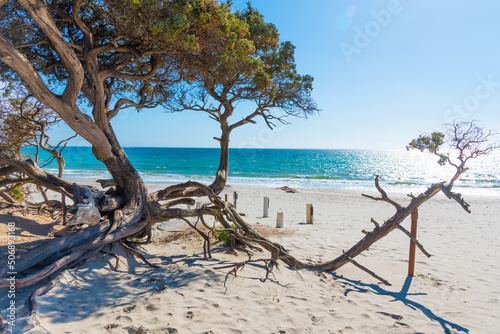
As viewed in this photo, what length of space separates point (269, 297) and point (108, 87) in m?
5.88

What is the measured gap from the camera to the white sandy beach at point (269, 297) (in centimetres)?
340

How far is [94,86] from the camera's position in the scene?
5.22 meters

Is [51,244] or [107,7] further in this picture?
[107,7]

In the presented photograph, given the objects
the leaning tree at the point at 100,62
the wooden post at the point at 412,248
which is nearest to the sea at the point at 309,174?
the wooden post at the point at 412,248

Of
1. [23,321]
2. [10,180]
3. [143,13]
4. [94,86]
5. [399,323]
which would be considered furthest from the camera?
[10,180]

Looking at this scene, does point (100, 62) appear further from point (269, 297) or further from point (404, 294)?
point (404, 294)

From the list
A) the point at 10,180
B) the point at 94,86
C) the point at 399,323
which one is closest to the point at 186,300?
the point at 399,323

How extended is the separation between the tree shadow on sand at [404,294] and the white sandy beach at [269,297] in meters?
0.02

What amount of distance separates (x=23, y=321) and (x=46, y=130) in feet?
20.9

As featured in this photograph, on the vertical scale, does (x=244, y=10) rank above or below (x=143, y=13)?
above

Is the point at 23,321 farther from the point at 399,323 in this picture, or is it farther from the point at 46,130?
the point at 46,130

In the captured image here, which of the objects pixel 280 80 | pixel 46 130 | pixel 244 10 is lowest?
pixel 46 130

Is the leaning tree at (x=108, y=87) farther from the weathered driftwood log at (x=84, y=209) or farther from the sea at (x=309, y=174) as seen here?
the sea at (x=309, y=174)

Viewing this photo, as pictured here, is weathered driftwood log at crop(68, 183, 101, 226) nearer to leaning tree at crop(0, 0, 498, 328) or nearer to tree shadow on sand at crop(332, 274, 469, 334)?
leaning tree at crop(0, 0, 498, 328)
